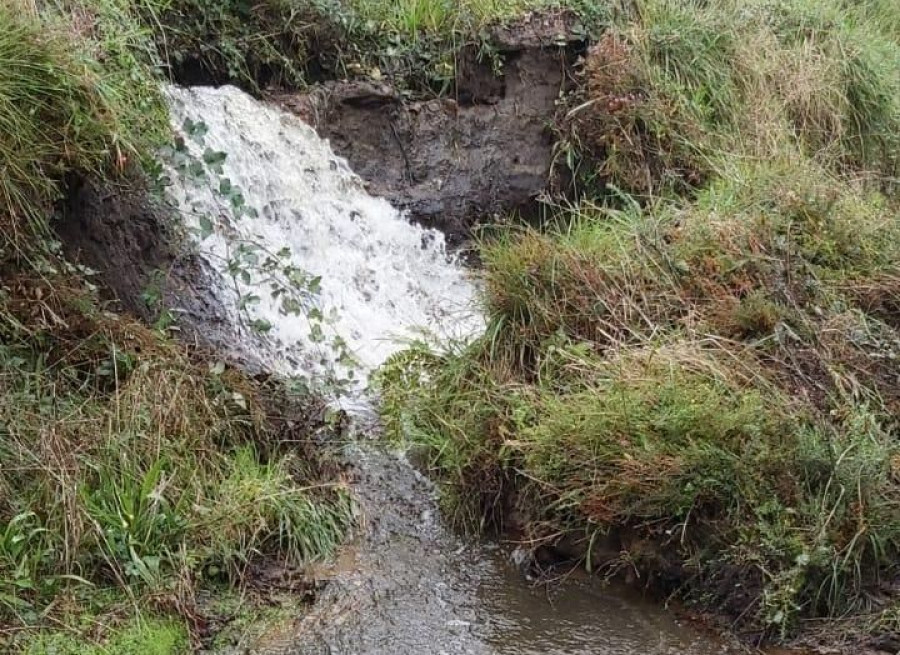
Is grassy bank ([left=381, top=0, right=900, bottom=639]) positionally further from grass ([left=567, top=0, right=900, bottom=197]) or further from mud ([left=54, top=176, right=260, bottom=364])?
mud ([left=54, top=176, right=260, bottom=364])

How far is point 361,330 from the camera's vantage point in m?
6.71

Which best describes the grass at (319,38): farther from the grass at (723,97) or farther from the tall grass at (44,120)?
the tall grass at (44,120)

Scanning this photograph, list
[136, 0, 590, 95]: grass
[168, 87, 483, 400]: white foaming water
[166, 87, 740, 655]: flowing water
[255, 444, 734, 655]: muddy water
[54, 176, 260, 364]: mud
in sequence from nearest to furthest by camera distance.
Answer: [255, 444, 734, 655]: muddy water → [166, 87, 740, 655]: flowing water → [54, 176, 260, 364]: mud → [168, 87, 483, 400]: white foaming water → [136, 0, 590, 95]: grass

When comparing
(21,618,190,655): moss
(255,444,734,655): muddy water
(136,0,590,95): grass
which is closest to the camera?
(21,618,190,655): moss

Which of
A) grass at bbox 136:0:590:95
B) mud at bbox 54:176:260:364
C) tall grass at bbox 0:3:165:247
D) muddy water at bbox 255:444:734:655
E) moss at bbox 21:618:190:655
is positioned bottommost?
moss at bbox 21:618:190:655

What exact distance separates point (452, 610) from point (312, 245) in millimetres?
3257

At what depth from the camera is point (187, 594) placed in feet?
13.1

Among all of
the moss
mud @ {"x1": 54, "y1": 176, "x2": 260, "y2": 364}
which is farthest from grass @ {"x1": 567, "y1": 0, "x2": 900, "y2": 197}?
the moss

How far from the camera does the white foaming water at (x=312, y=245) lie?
19.7ft

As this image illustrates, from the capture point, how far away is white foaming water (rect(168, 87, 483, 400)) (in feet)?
19.7

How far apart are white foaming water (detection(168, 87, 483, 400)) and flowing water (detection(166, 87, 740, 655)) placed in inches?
0.5

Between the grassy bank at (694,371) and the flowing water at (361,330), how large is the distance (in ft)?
0.84

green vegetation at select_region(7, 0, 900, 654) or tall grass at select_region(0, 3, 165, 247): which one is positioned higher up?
tall grass at select_region(0, 3, 165, 247)

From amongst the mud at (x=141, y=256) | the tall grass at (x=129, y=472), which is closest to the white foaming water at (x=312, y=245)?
the mud at (x=141, y=256)
